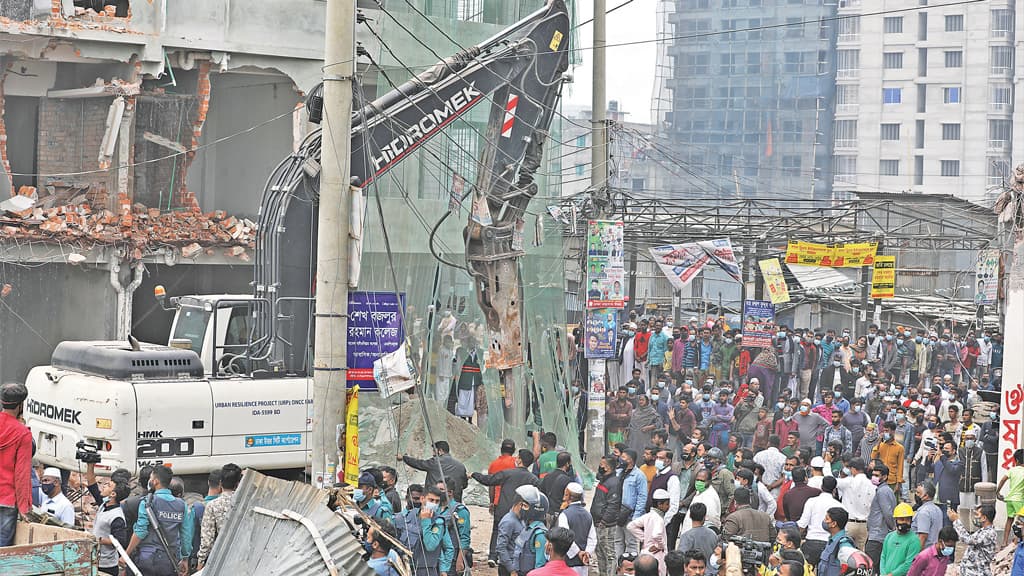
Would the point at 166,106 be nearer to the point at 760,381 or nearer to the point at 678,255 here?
the point at 678,255

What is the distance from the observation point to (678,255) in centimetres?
2659

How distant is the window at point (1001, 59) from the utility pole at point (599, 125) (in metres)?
54.7

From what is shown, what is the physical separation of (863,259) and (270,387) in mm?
15752

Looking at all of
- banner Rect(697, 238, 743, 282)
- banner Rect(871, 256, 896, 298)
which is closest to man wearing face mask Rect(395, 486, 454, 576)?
banner Rect(697, 238, 743, 282)

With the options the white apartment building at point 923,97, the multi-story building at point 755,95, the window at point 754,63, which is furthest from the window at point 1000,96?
the window at point 754,63

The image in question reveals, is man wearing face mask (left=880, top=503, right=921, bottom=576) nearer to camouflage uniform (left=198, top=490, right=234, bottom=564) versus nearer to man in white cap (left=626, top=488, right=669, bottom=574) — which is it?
man in white cap (left=626, top=488, right=669, bottom=574)

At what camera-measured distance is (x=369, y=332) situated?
10.7 meters

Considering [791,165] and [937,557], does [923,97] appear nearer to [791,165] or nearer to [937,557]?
[791,165]

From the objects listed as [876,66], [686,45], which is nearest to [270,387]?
[686,45]

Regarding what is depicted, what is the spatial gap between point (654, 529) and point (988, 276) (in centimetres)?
1621

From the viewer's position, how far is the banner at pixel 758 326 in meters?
23.8

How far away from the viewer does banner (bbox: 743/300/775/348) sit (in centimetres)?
2383

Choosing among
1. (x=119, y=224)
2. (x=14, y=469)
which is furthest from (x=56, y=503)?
(x=119, y=224)

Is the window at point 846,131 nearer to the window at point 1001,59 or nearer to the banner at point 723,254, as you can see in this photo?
the window at point 1001,59
